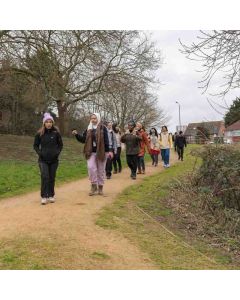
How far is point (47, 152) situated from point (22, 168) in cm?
855

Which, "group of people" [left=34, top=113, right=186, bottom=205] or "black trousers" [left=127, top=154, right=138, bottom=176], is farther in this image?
"black trousers" [left=127, top=154, right=138, bottom=176]

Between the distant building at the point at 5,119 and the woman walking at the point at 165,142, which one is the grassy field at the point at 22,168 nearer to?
the woman walking at the point at 165,142

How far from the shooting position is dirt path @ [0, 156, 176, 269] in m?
6.02

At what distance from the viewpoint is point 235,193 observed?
1089cm

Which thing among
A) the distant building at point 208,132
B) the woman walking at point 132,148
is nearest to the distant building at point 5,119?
the distant building at point 208,132

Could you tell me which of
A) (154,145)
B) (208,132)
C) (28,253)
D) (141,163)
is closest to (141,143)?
(141,163)

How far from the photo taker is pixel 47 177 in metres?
9.59

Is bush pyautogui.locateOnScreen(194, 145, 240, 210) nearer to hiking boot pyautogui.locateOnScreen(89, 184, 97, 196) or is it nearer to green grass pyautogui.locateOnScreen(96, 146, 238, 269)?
green grass pyautogui.locateOnScreen(96, 146, 238, 269)

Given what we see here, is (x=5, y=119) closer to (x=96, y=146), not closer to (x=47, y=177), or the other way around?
(x=96, y=146)

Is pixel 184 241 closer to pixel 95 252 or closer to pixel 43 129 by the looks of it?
pixel 95 252

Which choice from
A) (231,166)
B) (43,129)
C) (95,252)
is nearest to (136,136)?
(231,166)

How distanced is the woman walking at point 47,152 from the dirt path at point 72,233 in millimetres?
406

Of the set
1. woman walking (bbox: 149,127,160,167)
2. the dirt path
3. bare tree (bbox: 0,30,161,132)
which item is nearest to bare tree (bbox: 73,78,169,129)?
bare tree (bbox: 0,30,161,132)

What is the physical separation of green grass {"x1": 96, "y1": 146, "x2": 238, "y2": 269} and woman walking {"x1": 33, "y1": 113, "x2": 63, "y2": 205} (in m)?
1.38
